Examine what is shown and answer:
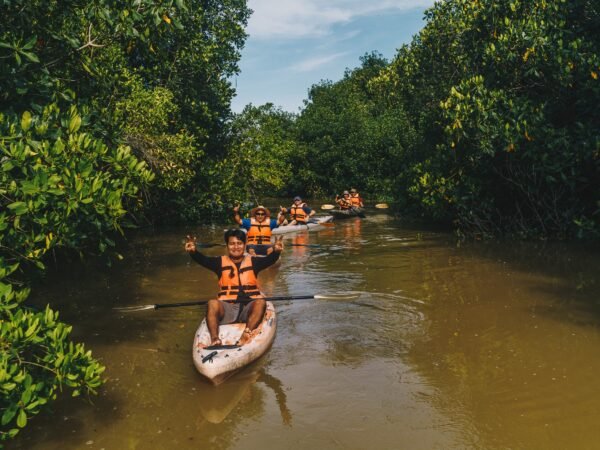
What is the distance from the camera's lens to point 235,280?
7.65 metres

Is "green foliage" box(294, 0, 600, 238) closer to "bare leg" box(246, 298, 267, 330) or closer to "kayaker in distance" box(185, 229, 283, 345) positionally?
"kayaker in distance" box(185, 229, 283, 345)

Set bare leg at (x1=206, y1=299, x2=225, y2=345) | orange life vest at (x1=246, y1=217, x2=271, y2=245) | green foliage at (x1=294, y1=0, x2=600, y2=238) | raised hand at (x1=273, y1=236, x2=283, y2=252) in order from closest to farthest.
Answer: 1. bare leg at (x1=206, y1=299, x2=225, y2=345)
2. raised hand at (x1=273, y1=236, x2=283, y2=252)
3. orange life vest at (x1=246, y1=217, x2=271, y2=245)
4. green foliage at (x1=294, y1=0, x2=600, y2=238)

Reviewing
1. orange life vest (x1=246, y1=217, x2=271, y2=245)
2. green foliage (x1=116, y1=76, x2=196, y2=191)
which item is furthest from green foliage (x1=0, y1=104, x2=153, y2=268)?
orange life vest (x1=246, y1=217, x2=271, y2=245)

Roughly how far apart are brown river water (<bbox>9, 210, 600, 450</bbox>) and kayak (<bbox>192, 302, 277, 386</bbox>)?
0.20m

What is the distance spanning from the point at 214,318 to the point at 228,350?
27.1 inches

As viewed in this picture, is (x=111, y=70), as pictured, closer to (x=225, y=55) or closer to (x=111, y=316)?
(x=111, y=316)

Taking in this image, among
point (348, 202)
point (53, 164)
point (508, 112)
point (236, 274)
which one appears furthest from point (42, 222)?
point (348, 202)

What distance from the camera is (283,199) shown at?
47750 millimetres

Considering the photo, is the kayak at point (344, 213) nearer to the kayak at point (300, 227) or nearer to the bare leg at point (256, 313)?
the kayak at point (300, 227)

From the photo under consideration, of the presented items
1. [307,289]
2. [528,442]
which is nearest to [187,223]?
[307,289]

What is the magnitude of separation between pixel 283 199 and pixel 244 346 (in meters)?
41.2

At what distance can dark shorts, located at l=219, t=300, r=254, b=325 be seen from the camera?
295 inches

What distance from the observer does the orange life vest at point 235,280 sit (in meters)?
7.65

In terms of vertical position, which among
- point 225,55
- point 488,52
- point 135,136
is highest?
point 225,55
